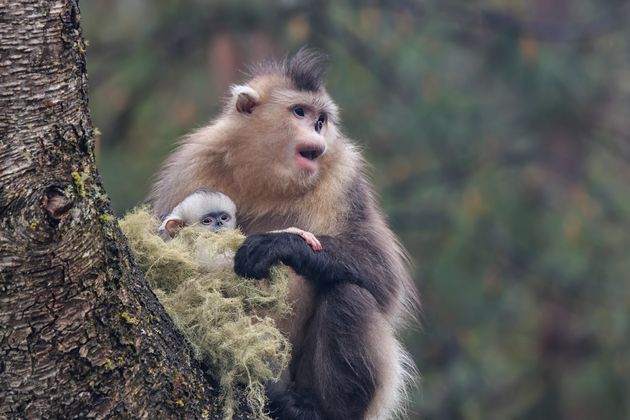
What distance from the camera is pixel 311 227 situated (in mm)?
4301

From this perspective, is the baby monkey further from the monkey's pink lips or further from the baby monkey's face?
the monkey's pink lips

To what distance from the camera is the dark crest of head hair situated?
4742 mm

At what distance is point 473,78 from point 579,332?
3.44 metres

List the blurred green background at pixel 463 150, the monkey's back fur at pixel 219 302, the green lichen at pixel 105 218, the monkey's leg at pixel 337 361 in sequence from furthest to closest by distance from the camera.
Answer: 1. the blurred green background at pixel 463 150
2. the monkey's leg at pixel 337 361
3. the monkey's back fur at pixel 219 302
4. the green lichen at pixel 105 218

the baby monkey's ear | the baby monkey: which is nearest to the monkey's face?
the baby monkey

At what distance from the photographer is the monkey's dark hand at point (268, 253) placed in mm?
3645

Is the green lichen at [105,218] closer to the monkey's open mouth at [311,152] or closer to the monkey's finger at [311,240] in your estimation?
the monkey's finger at [311,240]

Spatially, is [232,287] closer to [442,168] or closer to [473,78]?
[442,168]

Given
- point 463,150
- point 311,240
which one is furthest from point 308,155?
point 463,150

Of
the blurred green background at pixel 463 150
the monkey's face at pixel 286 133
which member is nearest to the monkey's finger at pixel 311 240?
the monkey's face at pixel 286 133

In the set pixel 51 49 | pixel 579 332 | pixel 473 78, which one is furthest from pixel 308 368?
pixel 473 78

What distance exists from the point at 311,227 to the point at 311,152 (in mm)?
331

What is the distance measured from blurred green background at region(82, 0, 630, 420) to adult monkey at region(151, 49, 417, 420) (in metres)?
3.84

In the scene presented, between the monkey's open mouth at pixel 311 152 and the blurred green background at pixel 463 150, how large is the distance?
4155 millimetres
